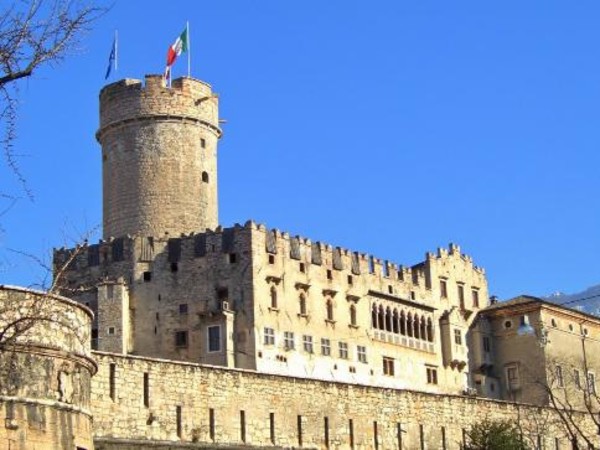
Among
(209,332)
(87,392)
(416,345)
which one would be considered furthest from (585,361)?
(87,392)

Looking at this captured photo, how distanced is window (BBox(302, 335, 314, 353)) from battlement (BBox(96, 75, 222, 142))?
13493 millimetres

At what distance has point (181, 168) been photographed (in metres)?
65.6

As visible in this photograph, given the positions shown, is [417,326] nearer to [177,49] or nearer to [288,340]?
[288,340]

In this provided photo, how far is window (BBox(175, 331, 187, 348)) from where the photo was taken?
60375 millimetres

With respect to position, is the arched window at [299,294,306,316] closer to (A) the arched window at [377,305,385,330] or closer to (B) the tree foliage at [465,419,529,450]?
(A) the arched window at [377,305,385,330]

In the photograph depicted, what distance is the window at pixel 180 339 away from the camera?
6038cm

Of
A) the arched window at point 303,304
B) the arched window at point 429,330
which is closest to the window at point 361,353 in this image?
the arched window at point 303,304

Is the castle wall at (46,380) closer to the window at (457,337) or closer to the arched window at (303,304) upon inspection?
the arched window at (303,304)

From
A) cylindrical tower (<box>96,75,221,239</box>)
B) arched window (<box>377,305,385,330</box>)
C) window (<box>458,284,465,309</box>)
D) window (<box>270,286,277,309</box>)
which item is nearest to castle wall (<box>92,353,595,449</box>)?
window (<box>270,286,277,309</box>)

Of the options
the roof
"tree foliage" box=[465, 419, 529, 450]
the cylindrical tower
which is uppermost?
the cylindrical tower

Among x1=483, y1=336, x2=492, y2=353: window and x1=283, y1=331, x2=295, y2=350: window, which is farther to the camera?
x1=483, y1=336, x2=492, y2=353: window

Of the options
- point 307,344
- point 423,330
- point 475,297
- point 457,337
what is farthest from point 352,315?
point 475,297

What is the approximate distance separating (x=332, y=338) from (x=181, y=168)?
12255 mm

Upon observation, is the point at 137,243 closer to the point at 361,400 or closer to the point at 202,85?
the point at 202,85
